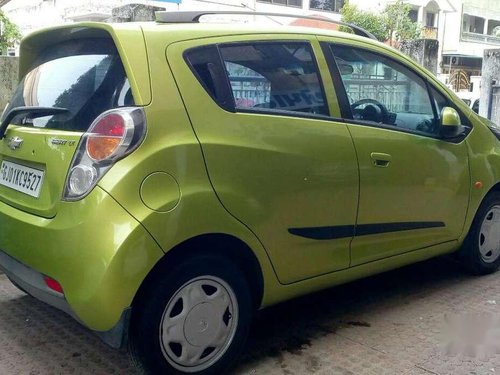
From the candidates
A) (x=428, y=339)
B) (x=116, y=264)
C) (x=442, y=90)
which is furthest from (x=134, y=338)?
(x=442, y=90)

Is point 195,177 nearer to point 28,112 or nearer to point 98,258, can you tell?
Answer: point 98,258

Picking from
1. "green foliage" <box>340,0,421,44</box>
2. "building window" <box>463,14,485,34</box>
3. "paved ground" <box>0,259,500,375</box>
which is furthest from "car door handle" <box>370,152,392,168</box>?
"building window" <box>463,14,485,34</box>

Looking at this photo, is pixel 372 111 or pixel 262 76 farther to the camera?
pixel 372 111

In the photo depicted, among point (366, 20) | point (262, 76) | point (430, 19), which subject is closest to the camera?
point (262, 76)

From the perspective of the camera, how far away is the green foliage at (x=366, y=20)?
29.4 metres

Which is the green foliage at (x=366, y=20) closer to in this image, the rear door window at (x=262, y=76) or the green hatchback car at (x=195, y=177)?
the green hatchback car at (x=195, y=177)

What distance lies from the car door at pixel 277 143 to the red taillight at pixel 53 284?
829 millimetres

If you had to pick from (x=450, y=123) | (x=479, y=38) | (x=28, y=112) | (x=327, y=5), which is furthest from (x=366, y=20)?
(x=28, y=112)

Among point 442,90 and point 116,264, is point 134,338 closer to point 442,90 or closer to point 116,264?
point 116,264

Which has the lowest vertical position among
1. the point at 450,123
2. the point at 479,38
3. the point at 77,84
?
the point at 450,123

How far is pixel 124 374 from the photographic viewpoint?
9.59ft

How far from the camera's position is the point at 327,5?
104 ft

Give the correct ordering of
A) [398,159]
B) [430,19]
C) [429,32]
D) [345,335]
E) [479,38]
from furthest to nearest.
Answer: [479,38], [430,19], [429,32], [398,159], [345,335]

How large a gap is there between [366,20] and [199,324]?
95.4 feet
